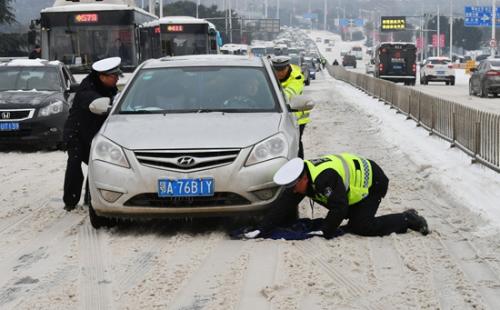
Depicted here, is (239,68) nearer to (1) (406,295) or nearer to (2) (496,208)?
(2) (496,208)

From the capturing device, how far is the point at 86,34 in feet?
85.9

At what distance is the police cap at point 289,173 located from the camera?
730 cm

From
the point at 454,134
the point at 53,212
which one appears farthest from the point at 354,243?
the point at 454,134

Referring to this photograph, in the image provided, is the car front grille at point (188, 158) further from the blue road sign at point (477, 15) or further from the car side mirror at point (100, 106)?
the blue road sign at point (477, 15)

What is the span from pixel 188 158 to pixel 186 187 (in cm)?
23

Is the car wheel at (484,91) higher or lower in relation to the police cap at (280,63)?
lower

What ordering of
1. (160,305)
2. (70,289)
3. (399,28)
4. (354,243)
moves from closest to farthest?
(160,305)
(70,289)
(354,243)
(399,28)

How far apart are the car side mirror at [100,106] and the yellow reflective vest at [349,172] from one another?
2.26 meters

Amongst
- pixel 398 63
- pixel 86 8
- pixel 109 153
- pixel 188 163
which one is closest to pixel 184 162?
pixel 188 163

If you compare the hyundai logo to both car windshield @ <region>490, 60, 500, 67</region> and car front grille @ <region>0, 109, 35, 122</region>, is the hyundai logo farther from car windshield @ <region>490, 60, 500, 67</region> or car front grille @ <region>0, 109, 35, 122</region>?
car windshield @ <region>490, 60, 500, 67</region>

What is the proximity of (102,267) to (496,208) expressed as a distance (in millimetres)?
4289

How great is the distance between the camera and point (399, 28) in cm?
11988

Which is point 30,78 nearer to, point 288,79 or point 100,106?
point 288,79

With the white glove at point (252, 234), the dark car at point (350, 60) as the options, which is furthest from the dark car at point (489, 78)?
the dark car at point (350, 60)
